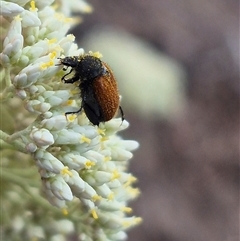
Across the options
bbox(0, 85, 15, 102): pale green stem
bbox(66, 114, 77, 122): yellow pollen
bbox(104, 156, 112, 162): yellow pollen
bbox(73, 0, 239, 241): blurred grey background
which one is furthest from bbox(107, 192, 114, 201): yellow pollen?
bbox(73, 0, 239, 241): blurred grey background

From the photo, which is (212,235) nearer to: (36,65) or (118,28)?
(118,28)

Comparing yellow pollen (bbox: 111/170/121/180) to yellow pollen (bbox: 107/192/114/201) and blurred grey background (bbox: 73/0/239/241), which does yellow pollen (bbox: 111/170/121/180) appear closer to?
yellow pollen (bbox: 107/192/114/201)

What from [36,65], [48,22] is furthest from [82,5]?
[36,65]

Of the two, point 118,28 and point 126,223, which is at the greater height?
point 118,28

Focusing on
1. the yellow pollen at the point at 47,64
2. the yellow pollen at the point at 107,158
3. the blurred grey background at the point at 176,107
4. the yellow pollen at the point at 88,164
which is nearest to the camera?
the yellow pollen at the point at 47,64

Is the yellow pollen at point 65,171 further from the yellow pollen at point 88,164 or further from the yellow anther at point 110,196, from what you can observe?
the yellow anther at point 110,196

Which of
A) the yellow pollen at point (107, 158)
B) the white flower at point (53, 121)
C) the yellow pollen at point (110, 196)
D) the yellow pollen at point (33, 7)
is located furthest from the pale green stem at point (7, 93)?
the yellow pollen at point (110, 196)
